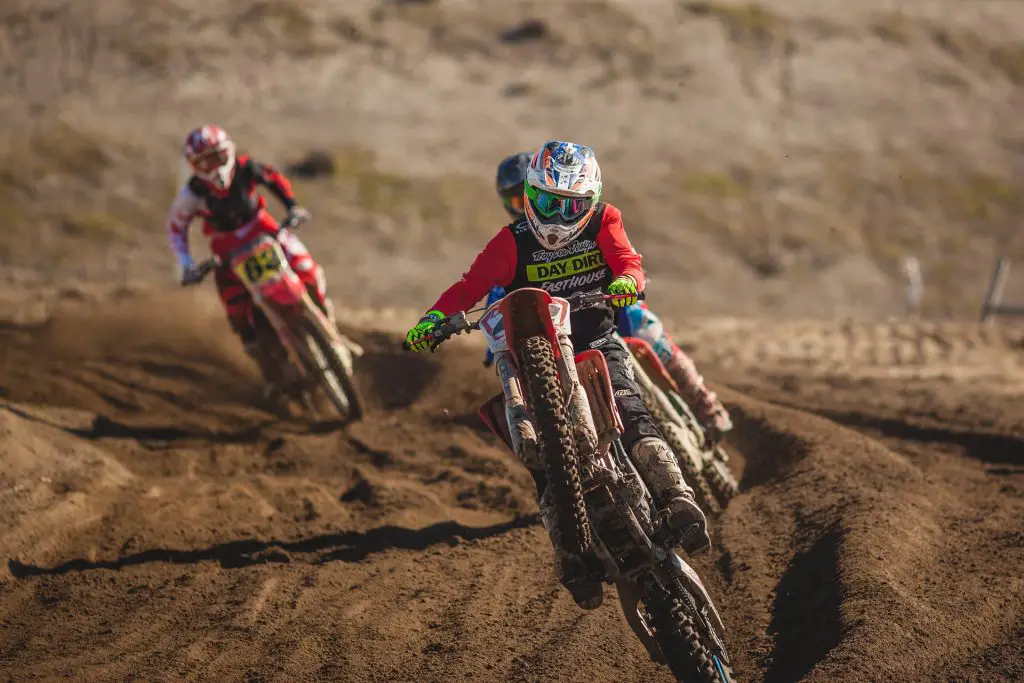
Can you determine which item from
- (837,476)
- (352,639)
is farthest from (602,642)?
(837,476)

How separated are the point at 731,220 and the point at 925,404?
43.1 ft

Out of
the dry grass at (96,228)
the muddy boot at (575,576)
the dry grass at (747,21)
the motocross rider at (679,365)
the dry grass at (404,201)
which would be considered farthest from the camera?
the dry grass at (747,21)

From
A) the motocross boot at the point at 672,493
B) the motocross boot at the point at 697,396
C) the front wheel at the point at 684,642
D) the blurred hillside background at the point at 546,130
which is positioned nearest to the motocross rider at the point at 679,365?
the motocross boot at the point at 697,396

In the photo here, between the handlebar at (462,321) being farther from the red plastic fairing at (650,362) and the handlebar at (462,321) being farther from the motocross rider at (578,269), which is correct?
the red plastic fairing at (650,362)

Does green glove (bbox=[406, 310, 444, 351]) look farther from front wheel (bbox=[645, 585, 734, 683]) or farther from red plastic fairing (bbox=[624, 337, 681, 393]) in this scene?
red plastic fairing (bbox=[624, 337, 681, 393])

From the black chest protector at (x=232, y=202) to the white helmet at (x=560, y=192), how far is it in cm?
489

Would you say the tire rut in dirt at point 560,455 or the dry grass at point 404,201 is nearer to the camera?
the tire rut in dirt at point 560,455

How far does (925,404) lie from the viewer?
10.0 m

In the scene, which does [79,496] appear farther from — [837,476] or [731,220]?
[731,220]

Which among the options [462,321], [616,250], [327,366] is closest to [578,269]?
[616,250]

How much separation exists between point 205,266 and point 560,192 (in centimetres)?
506

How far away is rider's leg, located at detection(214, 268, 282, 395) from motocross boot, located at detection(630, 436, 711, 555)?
5.61 m

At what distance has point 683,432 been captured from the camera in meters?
6.70

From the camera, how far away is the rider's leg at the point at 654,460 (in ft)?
16.4
